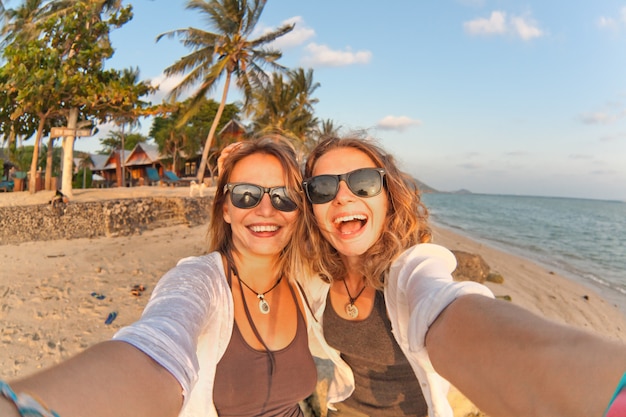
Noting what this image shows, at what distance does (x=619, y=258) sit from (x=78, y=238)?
810 inches

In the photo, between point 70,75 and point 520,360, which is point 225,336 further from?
point 70,75

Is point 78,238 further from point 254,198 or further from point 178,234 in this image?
point 254,198

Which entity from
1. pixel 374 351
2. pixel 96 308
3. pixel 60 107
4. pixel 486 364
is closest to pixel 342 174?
pixel 374 351

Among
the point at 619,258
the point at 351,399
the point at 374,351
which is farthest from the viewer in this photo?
the point at 619,258

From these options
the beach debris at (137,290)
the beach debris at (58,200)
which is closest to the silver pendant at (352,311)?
the beach debris at (137,290)

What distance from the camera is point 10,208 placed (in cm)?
1119

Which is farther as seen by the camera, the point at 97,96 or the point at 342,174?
the point at 97,96

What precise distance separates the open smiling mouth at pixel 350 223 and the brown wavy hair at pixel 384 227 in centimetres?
12

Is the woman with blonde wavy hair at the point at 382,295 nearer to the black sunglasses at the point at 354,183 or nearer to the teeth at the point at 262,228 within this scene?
the black sunglasses at the point at 354,183

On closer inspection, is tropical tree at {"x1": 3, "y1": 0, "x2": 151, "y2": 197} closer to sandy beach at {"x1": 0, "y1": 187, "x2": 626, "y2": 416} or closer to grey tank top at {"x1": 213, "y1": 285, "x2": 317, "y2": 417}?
sandy beach at {"x1": 0, "y1": 187, "x2": 626, "y2": 416}

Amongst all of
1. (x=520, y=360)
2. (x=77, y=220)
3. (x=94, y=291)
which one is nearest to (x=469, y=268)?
(x=94, y=291)

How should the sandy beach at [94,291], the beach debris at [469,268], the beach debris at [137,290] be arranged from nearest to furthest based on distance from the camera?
the sandy beach at [94,291], the beach debris at [137,290], the beach debris at [469,268]

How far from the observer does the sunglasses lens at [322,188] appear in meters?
1.82

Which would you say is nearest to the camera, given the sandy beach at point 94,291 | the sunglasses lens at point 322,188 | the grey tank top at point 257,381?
the grey tank top at point 257,381
